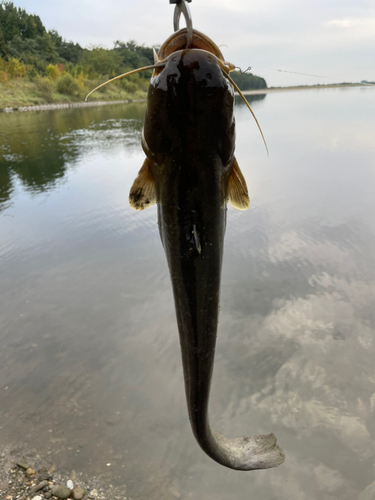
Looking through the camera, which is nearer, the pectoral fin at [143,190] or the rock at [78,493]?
the pectoral fin at [143,190]

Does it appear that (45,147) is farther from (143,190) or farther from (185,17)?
(185,17)

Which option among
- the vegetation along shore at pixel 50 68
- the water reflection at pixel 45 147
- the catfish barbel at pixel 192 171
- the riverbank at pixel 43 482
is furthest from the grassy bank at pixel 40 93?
the catfish barbel at pixel 192 171

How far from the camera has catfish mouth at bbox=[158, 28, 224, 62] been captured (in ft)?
3.08

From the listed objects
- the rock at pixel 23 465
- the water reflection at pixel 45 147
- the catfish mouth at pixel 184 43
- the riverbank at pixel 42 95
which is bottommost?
the rock at pixel 23 465

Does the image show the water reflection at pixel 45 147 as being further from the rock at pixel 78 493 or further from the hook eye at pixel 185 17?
the hook eye at pixel 185 17

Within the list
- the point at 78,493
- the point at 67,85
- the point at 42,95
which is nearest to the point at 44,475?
the point at 78,493

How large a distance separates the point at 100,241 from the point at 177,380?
10.6ft

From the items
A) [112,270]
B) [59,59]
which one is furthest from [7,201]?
[59,59]

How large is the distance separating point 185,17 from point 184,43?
13 centimetres

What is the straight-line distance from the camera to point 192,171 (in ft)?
3.24

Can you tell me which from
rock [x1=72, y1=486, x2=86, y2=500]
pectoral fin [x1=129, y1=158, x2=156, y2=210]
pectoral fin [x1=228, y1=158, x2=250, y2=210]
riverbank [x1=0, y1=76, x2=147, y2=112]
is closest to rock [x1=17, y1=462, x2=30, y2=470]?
rock [x1=72, y1=486, x2=86, y2=500]

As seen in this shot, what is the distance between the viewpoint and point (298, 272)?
176 inches

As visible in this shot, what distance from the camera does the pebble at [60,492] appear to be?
2.02 meters

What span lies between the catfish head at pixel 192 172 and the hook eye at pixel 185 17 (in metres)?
0.03
